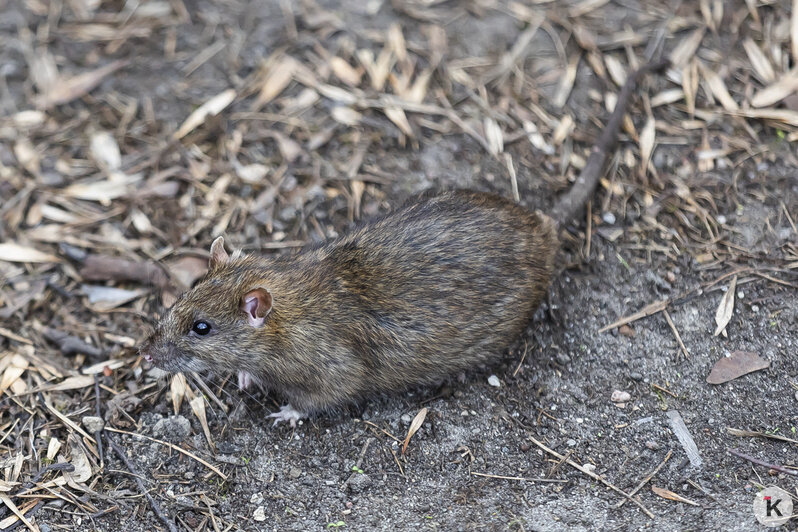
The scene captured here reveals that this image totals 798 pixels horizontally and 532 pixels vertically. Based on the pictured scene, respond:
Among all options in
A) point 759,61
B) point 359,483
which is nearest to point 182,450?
point 359,483

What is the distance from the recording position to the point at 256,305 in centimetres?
479

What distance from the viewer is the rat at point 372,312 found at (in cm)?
485

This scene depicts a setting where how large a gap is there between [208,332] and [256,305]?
41cm

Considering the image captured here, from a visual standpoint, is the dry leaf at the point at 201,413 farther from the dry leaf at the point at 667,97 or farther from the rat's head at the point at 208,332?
the dry leaf at the point at 667,97

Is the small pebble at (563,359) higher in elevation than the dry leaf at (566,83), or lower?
lower

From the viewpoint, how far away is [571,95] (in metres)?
6.61

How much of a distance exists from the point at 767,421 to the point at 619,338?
1.03 metres

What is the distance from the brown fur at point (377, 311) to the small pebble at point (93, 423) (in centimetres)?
58

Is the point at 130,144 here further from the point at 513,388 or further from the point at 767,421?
the point at 767,421

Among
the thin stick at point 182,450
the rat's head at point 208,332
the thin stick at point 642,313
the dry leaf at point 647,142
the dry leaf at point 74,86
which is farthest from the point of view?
the dry leaf at point 74,86

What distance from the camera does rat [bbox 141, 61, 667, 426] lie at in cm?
485

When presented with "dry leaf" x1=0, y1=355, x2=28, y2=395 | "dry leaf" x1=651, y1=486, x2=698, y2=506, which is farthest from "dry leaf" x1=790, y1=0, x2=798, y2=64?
"dry leaf" x1=0, y1=355, x2=28, y2=395

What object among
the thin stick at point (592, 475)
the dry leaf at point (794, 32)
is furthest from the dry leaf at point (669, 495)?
the dry leaf at point (794, 32)

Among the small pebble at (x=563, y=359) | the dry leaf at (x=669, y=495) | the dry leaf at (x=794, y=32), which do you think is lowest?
the dry leaf at (x=669, y=495)
